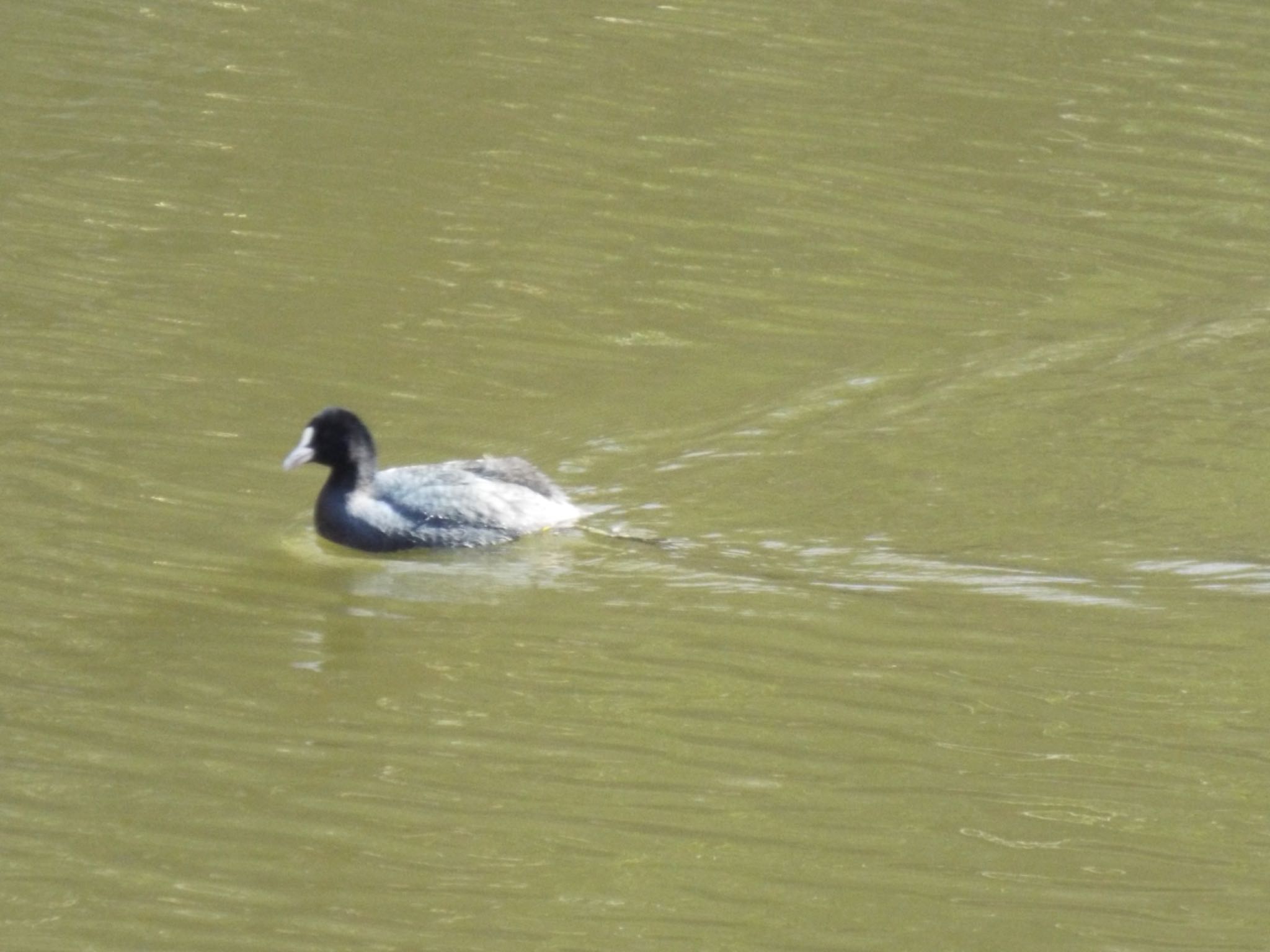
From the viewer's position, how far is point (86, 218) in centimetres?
1478

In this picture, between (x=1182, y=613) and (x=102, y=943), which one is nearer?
(x=102, y=943)

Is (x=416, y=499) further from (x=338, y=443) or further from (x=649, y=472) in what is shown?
(x=649, y=472)

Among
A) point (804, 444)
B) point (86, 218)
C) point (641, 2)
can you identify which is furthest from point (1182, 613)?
point (641, 2)

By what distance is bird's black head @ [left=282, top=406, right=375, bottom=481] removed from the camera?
11.1m

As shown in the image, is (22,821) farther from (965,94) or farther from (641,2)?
(641,2)

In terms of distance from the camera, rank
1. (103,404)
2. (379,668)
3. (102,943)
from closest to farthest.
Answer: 1. (102,943)
2. (379,668)
3. (103,404)

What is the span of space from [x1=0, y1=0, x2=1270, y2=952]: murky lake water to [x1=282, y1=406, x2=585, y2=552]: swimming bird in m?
0.23

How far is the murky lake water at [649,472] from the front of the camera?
7.42 metres

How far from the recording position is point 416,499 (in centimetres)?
1109

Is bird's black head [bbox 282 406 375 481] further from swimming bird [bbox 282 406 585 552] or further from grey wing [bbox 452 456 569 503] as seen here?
grey wing [bbox 452 456 569 503]

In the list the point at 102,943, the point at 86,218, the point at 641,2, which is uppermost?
the point at 641,2

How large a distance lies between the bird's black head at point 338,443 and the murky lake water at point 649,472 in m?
0.37

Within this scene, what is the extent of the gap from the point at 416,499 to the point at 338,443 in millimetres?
485

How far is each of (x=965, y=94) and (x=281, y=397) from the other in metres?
8.38
